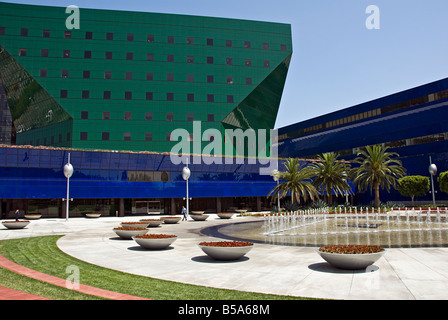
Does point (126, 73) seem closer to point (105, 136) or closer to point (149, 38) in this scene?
point (149, 38)

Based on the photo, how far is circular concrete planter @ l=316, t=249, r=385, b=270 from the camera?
1272 cm

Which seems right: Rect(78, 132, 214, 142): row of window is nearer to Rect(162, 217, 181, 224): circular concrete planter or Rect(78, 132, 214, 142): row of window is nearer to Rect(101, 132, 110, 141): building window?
Rect(101, 132, 110, 141): building window

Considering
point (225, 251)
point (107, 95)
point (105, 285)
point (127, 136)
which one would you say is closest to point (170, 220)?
point (225, 251)

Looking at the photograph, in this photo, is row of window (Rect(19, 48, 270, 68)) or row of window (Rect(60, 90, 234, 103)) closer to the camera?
row of window (Rect(60, 90, 234, 103))

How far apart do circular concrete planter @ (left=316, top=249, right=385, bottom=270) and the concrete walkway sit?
286 millimetres

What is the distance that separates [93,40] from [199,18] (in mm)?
23494

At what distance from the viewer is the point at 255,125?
87.2 meters

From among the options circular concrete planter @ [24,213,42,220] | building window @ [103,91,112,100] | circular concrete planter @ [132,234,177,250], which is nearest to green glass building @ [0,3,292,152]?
building window @ [103,91,112,100]

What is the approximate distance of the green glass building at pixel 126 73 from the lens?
7362 cm

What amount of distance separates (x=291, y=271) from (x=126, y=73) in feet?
232

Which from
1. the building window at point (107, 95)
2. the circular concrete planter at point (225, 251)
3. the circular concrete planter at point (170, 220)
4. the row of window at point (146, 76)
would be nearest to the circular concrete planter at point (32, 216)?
the circular concrete planter at point (170, 220)

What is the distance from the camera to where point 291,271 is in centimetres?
1330
